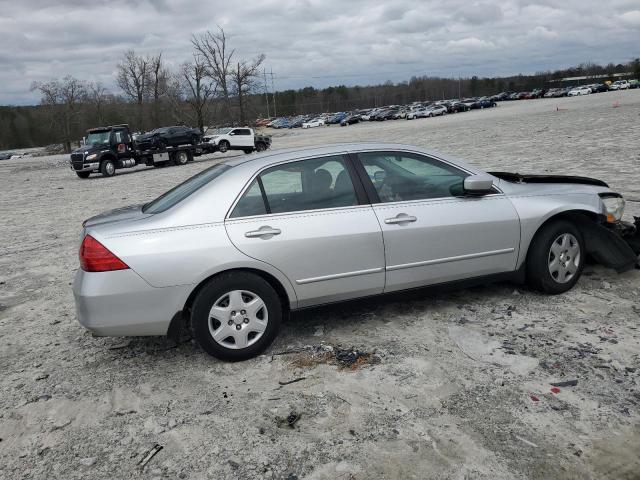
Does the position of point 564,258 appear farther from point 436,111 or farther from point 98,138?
point 436,111

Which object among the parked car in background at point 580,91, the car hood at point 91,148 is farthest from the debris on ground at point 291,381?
the parked car in background at point 580,91

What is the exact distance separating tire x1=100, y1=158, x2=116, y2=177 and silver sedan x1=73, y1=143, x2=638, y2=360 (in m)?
23.0

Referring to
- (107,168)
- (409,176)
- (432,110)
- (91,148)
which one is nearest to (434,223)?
(409,176)

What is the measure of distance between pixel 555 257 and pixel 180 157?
1058 inches

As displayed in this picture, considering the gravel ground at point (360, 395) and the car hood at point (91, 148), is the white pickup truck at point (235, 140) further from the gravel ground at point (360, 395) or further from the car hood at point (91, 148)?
the gravel ground at point (360, 395)

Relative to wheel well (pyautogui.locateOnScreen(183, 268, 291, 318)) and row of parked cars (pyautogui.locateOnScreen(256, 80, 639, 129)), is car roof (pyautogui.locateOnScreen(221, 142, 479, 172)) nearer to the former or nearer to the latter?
wheel well (pyautogui.locateOnScreen(183, 268, 291, 318))

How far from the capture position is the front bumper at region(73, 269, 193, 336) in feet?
12.3

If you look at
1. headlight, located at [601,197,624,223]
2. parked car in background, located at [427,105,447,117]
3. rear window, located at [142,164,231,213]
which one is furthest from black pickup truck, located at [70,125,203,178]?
parked car in background, located at [427,105,447,117]

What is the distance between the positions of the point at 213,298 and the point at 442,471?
190 centimetres

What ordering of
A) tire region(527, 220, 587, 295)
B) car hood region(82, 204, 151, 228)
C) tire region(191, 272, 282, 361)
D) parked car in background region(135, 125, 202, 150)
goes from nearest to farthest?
tire region(191, 272, 282, 361) < car hood region(82, 204, 151, 228) < tire region(527, 220, 587, 295) < parked car in background region(135, 125, 202, 150)

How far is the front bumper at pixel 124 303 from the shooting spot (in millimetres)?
3762

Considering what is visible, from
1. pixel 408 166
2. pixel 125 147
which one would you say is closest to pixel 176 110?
pixel 125 147

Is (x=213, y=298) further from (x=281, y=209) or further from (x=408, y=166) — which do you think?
(x=408, y=166)

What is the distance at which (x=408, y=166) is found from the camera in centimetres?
466
